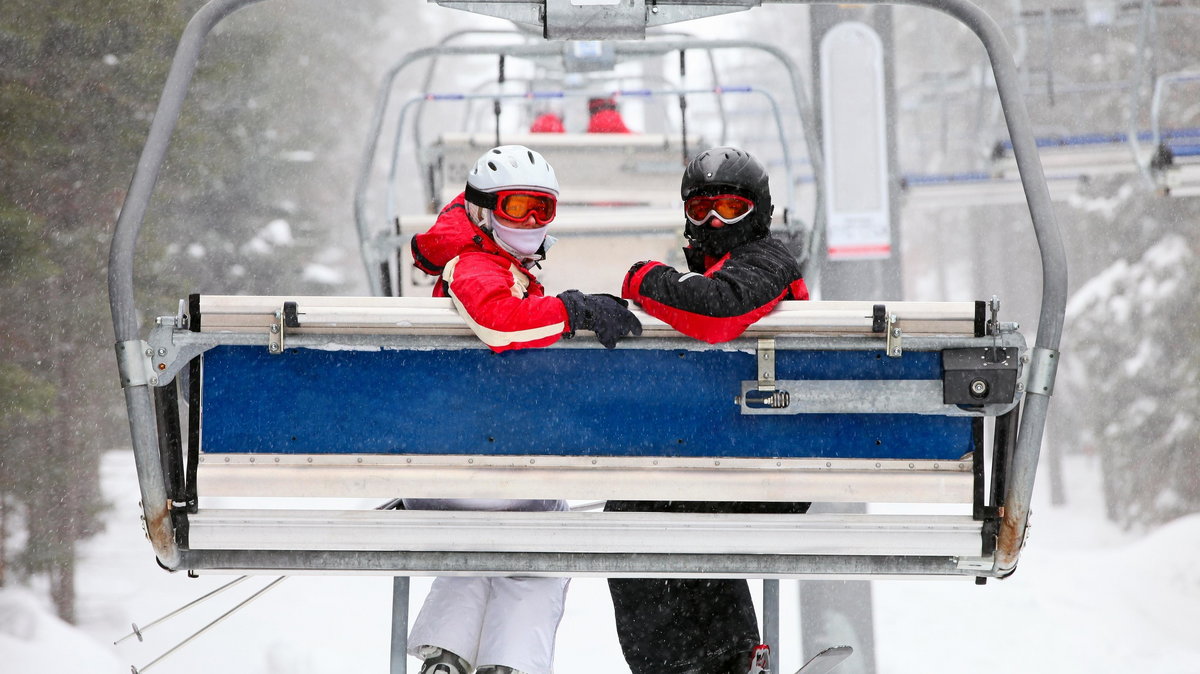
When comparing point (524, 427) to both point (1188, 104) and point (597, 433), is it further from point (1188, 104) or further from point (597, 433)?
point (1188, 104)

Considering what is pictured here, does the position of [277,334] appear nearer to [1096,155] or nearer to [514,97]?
[514,97]

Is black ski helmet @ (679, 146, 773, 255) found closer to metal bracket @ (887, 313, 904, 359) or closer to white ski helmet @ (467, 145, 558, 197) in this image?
white ski helmet @ (467, 145, 558, 197)

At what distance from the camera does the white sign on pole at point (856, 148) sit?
21.0 feet

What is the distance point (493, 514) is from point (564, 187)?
4.39 m

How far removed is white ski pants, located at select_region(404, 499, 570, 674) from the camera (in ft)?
10.4

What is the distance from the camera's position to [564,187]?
7.16 meters

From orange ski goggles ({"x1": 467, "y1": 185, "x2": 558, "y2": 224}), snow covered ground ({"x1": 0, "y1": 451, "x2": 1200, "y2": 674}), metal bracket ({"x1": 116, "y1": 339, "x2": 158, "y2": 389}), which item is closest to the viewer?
metal bracket ({"x1": 116, "y1": 339, "x2": 158, "y2": 389})

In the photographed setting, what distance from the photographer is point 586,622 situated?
11.0m

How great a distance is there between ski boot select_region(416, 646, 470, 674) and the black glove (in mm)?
921

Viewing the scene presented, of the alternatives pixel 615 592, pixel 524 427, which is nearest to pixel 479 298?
pixel 524 427

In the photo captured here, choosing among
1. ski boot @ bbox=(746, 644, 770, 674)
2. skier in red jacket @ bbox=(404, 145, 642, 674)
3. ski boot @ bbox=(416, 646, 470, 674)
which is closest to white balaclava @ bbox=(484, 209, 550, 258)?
skier in red jacket @ bbox=(404, 145, 642, 674)

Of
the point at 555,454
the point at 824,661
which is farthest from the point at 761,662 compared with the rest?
the point at 555,454

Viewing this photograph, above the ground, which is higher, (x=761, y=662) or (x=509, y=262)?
(x=509, y=262)

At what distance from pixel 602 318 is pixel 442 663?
1007 millimetres
